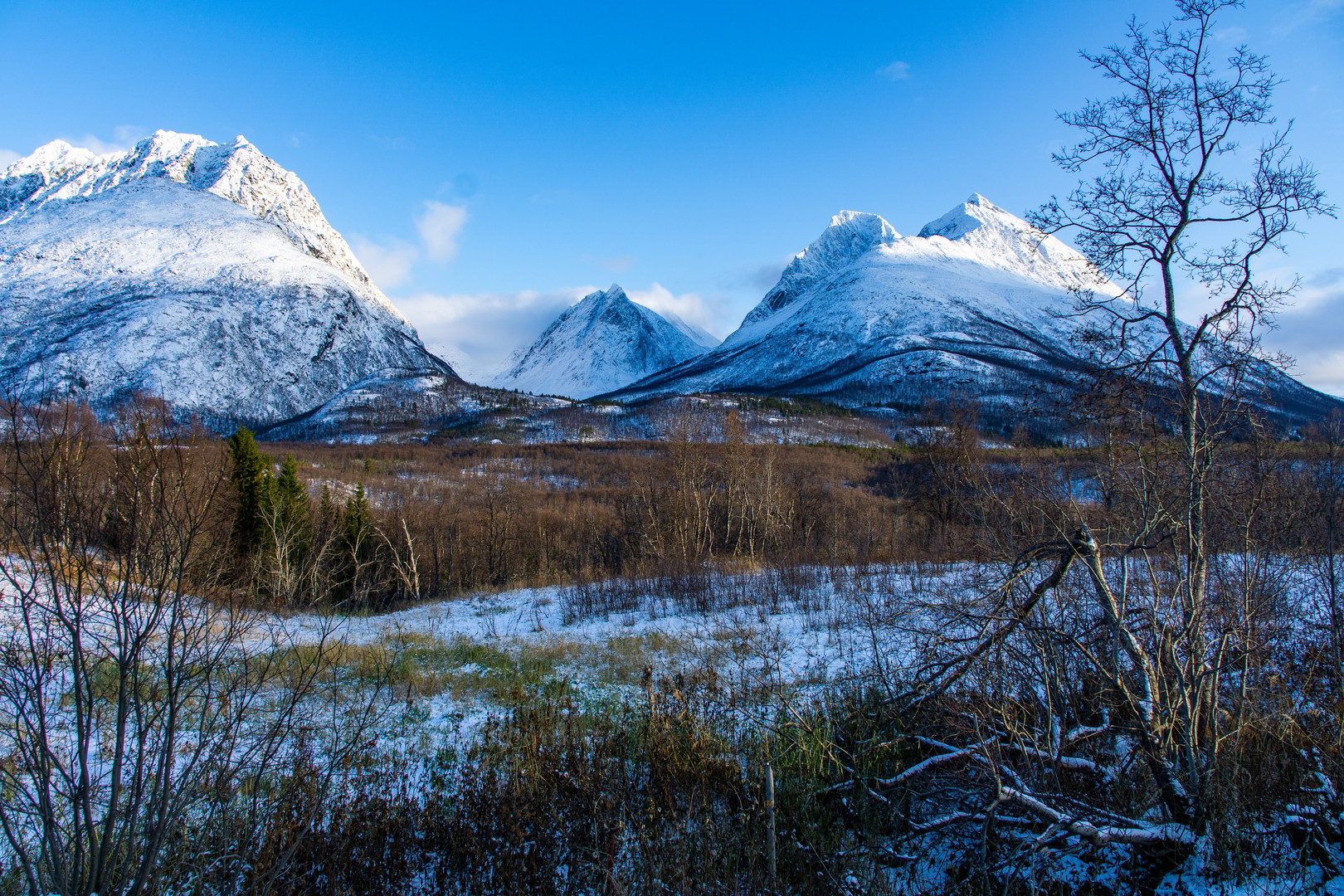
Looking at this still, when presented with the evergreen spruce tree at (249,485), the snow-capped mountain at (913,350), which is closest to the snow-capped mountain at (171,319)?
the snow-capped mountain at (913,350)

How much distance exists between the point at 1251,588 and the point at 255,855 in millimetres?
8737

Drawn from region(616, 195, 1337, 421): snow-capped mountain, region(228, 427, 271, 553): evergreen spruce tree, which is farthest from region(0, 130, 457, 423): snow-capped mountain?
region(228, 427, 271, 553): evergreen spruce tree

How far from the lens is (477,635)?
48.0ft

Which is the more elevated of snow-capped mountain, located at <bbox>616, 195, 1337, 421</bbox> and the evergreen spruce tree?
snow-capped mountain, located at <bbox>616, 195, 1337, 421</bbox>

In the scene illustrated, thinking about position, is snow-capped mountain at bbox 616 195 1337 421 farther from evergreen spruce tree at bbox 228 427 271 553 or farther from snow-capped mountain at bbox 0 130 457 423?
snow-capped mountain at bbox 0 130 457 423

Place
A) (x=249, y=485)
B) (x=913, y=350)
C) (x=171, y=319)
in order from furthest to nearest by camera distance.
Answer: (x=171, y=319)
(x=913, y=350)
(x=249, y=485)

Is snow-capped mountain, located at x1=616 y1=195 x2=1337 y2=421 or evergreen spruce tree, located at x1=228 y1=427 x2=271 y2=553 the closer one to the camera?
evergreen spruce tree, located at x1=228 y1=427 x2=271 y2=553

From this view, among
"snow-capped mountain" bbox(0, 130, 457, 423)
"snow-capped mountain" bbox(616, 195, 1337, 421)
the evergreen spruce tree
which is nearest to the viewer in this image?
the evergreen spruce tree

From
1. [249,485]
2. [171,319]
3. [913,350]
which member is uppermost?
[171,319]

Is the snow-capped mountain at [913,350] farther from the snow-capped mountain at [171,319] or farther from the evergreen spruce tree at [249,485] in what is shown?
the snow-capped mountain at [171,319]

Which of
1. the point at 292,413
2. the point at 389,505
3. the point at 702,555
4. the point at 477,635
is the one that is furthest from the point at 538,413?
the point at 477,635

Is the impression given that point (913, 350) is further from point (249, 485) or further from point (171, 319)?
point (171, 319)

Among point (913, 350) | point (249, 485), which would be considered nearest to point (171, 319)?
point (249, 485)

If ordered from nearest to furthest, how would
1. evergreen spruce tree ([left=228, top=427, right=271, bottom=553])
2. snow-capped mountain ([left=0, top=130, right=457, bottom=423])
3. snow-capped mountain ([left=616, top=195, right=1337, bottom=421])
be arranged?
evergreen spruce tree ([left=228, top=427, right=271, bottom=553]) → snow-capped mountain ([left=616, top=195, right=1337, bottom=421]) → snow-capped mountain ([left=0, top=130, right=457, bottom=423])
